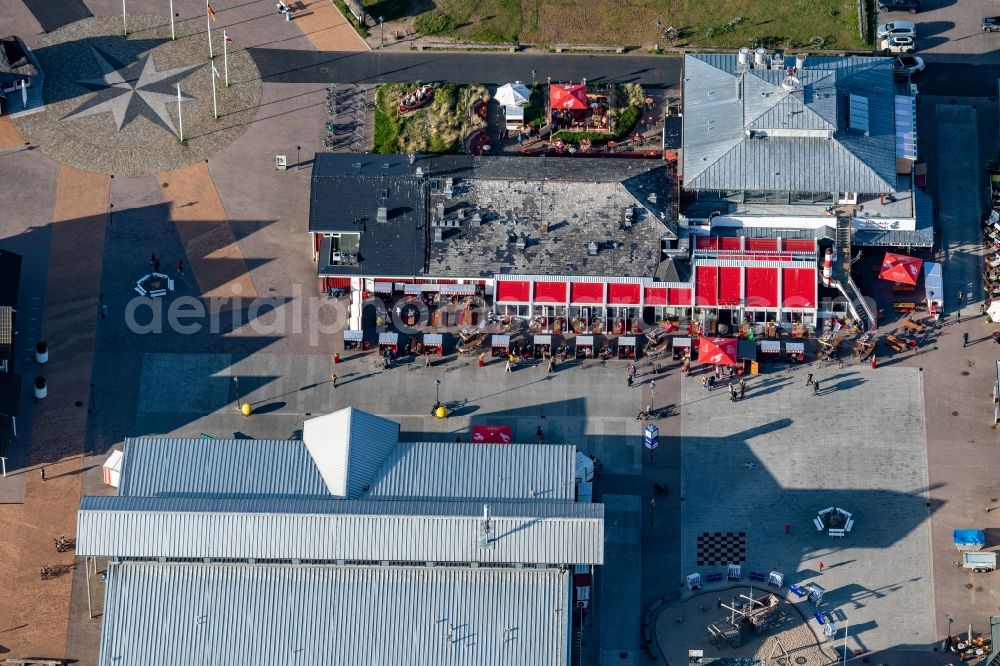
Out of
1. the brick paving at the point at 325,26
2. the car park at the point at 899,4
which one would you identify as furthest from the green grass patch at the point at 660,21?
Result: the brick paving at the point at 325,26

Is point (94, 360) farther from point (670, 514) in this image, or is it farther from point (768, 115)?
point (768, 115)

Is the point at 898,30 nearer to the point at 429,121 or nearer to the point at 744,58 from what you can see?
the point at 744,58

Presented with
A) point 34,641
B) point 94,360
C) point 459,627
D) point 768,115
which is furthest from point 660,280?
point 34,641

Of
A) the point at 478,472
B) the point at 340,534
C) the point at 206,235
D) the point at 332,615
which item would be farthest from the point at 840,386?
the point at 206,235

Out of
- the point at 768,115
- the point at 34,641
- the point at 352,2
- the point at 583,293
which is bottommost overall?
→ the point at 34,641

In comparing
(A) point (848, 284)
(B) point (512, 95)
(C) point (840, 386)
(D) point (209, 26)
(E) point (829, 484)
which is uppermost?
(D) point (209, 26)
